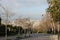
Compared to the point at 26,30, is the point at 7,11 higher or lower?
higher

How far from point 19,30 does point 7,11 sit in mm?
24842

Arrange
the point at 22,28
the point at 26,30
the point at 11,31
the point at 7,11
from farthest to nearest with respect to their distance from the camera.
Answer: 1. the point at 26,30
2. the point at 22,28
3. the point at 11,31
4. the point at 7,11

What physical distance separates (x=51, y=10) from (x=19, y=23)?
2858 inches

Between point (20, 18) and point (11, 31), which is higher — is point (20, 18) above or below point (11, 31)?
above

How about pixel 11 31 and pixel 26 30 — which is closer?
pixel 11 31

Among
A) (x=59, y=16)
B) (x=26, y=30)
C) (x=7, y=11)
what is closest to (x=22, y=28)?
(x=26, y=30)

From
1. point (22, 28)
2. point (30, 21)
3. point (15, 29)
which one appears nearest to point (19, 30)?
point (15, 29)

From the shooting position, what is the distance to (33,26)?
94000mm

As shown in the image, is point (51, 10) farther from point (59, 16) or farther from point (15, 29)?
point (15, 29)

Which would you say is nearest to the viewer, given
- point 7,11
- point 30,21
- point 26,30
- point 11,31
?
point 7,11

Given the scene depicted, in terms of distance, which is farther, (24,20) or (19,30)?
(24,20)

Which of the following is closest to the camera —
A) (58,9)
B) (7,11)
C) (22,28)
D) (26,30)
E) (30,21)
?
(58,9)

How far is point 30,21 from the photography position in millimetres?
88500

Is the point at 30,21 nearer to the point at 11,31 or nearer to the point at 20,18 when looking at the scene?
the point at 20,18
